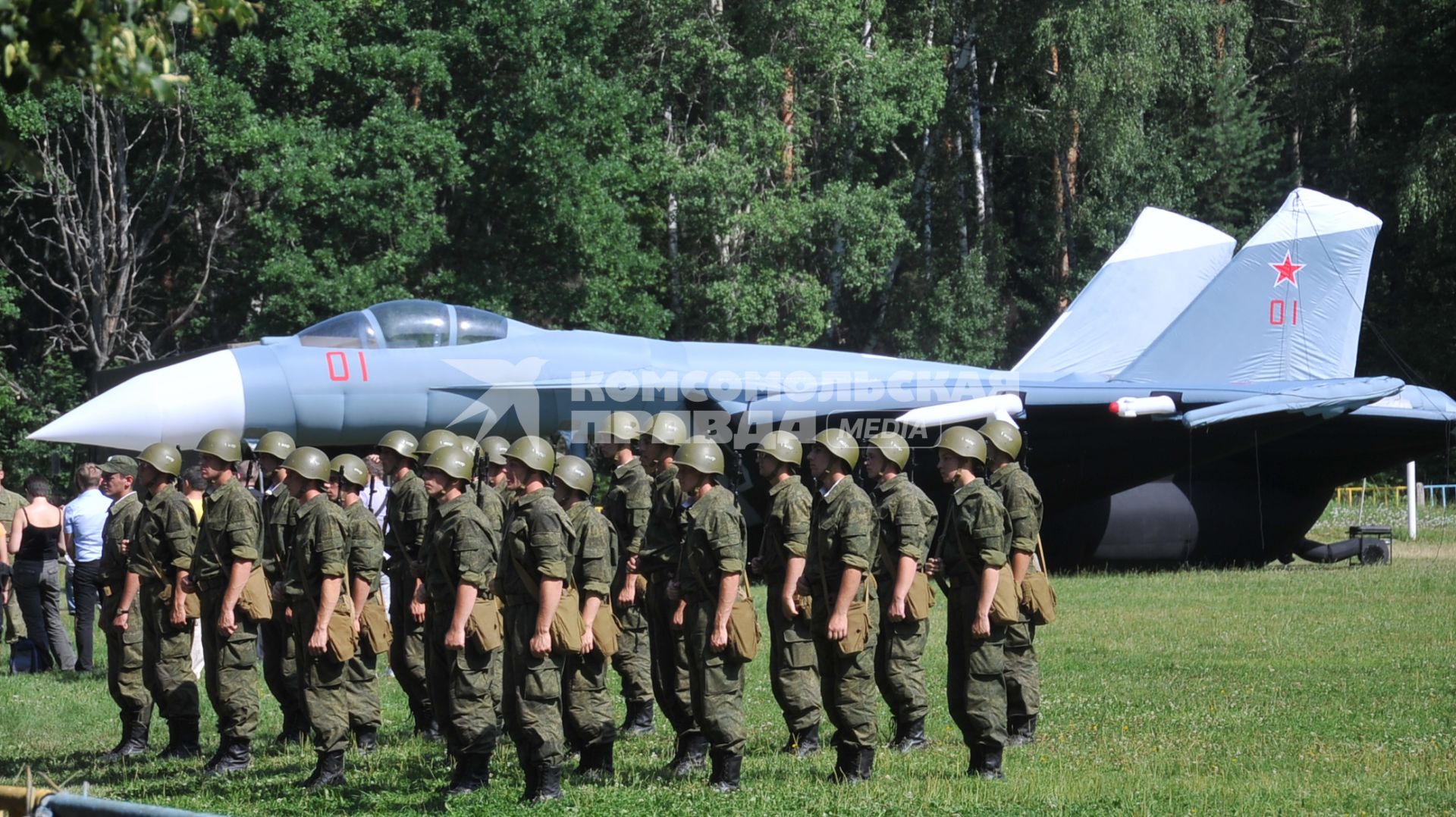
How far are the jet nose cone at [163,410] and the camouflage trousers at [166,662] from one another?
4.47 m

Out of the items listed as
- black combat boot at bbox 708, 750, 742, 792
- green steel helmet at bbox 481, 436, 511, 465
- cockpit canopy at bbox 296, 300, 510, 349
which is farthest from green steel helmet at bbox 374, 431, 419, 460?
cockpit canopy at bbox 296, 300, 510, 349

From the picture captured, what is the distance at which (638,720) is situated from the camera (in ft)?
30.1

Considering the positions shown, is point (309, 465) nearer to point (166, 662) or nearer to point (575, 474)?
point (575, 474)

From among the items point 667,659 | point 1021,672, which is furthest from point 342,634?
point 1021,672

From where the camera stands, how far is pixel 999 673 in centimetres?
729

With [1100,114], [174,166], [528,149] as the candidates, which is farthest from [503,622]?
[1100,114]

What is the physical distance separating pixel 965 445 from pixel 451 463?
272cm

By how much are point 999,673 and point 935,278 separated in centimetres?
2872

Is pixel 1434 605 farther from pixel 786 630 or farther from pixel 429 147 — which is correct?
pixel 429 147

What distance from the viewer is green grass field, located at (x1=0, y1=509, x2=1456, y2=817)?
22.4ft

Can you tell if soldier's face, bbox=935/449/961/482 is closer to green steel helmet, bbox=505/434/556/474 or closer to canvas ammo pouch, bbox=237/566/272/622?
green steel helmet, bbox=505/434/556/474

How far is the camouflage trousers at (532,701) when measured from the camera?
271 inches

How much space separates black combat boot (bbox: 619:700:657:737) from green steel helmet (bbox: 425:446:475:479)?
2330 mm

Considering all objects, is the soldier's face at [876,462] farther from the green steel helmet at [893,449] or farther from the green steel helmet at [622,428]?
the green steel helmet at [622,428]
